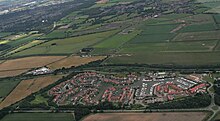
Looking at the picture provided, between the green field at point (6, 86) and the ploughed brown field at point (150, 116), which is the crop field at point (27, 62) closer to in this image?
the green field at point (6, 86)

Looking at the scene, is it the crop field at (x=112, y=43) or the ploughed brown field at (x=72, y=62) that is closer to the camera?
the ploughed brown field at (x=72, y=62)

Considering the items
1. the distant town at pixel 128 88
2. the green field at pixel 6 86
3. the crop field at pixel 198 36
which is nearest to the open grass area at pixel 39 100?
the distant town at pixel 128 88

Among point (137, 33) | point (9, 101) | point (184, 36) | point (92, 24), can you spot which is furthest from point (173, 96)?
point (92, 24)

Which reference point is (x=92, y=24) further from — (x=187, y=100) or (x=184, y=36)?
(x=187, y=100)

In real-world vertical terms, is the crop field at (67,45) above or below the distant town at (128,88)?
below

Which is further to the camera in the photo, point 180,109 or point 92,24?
point 92,24

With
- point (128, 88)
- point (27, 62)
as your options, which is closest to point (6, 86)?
point (27, 62)

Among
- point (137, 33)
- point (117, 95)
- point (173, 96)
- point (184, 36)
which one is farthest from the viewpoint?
point (137, 33)

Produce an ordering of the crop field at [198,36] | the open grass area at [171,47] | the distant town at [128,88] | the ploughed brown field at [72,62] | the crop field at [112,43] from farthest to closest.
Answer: the crop field at [112,43] → the crop field at [198,36] → the ploughed brown field at [72,62] → the open grass area at [171,47] → the distant town at [128,88]
